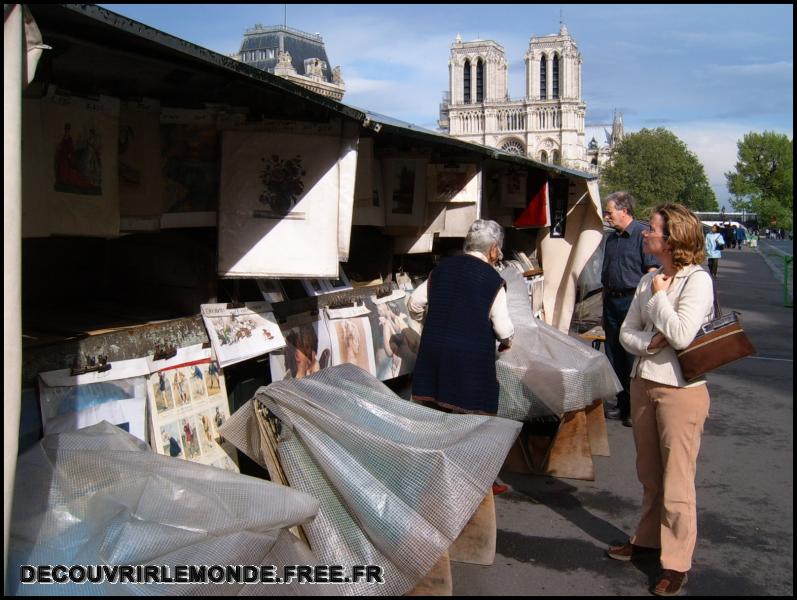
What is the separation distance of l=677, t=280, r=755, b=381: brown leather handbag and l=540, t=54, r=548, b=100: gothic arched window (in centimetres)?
13101

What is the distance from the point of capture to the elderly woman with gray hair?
4.01 metres

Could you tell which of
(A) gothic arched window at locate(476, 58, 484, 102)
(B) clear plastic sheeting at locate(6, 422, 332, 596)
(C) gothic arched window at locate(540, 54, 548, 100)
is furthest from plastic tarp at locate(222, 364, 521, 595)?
(C) gothic arched window at locate(540, 54, 548, 100)

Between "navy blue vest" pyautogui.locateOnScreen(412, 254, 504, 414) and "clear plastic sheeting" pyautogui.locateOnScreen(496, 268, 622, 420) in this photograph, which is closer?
Answer: "navy blue vest" pyautogui.locateOnScreen(412, 254, 504, 414)

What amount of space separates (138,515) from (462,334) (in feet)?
6.84

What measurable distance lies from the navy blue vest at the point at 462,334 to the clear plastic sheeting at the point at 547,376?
0.73 meters

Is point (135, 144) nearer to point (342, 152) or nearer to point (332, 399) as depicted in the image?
point (342, 152)

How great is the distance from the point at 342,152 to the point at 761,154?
99.2 metres

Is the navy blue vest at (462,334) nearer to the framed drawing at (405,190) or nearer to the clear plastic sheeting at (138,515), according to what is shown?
the framed drawing at (405,190)

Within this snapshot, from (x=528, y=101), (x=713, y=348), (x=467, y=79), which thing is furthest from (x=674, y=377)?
(x=467, y=79)

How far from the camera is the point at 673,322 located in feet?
10.8

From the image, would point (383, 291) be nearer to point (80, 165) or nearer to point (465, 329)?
point (465, 329)

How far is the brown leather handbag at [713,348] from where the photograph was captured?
3.28 metres

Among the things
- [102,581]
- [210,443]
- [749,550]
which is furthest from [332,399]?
[749,550]

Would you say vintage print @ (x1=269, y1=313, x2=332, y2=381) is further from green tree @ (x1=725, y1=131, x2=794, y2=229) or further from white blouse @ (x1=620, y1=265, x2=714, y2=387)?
green tree @ (x1=725, y1=131, x2=794, y2=229)
